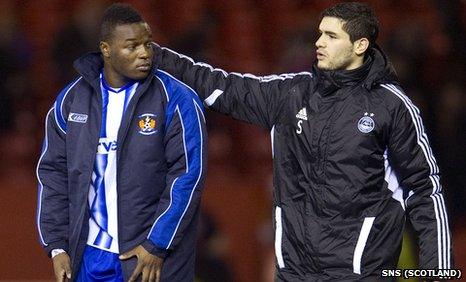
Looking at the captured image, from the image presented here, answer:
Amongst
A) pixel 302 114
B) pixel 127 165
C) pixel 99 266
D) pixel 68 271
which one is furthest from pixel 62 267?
pixel 302 114

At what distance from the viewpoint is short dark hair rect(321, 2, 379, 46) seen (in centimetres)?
451

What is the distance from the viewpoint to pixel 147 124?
14.7ft

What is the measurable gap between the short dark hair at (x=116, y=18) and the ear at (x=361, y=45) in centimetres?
80

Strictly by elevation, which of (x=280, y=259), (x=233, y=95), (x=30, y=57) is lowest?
(x=280, y=259)

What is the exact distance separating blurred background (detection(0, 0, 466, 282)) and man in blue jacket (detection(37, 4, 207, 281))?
8.79 ft

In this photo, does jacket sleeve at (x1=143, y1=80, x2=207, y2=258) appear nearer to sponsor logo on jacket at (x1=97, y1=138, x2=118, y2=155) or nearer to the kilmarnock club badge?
sponsor logo on jacket at (x1=97, y1=138, x2=118, y2=155)

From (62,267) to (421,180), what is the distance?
1367 millimetres

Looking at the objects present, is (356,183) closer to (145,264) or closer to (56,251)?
(145,264)

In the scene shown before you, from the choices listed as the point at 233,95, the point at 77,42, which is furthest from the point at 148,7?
the point at 233,95

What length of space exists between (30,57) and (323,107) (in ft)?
12.6

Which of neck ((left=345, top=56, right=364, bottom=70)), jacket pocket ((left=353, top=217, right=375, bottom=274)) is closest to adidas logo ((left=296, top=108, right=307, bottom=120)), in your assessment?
neck ((left=345, top=56, right=364, bottom=70))

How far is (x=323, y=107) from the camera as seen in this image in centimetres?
450

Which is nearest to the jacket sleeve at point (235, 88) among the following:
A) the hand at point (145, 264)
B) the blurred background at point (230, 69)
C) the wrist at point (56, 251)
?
the hand at point (145, 264)

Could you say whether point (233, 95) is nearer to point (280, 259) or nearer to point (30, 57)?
point (280, 259)
